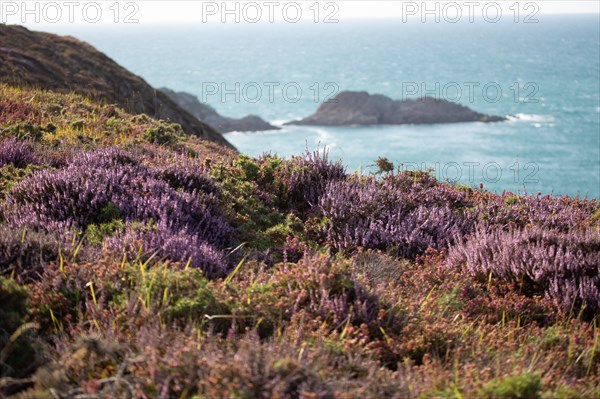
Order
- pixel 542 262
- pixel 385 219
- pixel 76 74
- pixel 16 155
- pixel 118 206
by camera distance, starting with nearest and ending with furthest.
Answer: pixel 542 262, pixel 118 206, pixel 385 219, pixel 16 155, pixel 76 74

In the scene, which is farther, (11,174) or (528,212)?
(528,212)

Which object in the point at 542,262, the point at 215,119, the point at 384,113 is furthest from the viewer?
the point at 384,113

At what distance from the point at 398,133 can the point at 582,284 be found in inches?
5385

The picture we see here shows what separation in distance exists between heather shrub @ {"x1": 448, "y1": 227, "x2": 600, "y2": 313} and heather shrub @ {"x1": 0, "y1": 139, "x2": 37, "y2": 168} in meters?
5.12

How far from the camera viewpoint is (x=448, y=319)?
188 inches

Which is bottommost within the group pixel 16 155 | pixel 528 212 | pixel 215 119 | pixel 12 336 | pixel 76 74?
pixel 215 119

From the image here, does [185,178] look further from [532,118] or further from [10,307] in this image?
[532,118]

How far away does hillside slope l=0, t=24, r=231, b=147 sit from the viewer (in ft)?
55.3

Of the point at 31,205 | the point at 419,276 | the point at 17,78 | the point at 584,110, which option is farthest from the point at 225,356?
the point at 584,110

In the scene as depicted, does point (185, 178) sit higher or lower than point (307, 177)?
higher

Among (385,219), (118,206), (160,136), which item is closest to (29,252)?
(118,206)

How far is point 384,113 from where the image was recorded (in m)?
152

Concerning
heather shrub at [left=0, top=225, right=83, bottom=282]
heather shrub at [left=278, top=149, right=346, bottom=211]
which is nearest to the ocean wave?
heather shrub at [left=278, top=149, right=346, bottom=211]

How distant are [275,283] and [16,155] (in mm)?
4490
